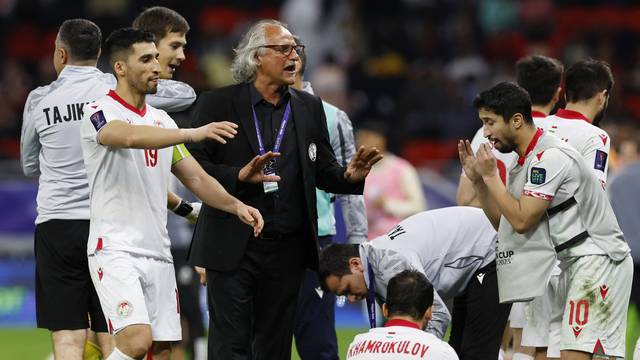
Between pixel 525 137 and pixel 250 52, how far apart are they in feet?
5.36

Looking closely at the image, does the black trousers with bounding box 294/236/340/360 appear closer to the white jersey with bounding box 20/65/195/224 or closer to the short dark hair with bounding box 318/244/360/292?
the short dark hair with bounding box 318/244/360/292

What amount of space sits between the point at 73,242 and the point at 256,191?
1.27m

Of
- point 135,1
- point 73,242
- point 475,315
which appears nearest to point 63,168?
point 73,242

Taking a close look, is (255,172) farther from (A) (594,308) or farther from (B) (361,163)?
(A) (594,308)

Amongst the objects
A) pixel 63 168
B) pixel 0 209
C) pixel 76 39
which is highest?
pixel 76 39

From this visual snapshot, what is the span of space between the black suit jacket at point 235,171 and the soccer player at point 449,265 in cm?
30

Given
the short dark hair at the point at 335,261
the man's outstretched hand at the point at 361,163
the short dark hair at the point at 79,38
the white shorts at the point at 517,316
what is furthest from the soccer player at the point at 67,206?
the white shorts at the point at 517,316

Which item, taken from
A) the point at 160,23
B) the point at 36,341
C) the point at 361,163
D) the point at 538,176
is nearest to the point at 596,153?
the point at 538,176

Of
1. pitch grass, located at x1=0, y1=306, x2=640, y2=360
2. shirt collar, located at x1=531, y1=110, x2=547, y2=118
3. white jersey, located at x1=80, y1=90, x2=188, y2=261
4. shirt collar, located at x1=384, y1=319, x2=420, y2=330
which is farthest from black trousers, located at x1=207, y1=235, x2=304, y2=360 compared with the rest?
pitch grass, located at x1=0, y1=306, x2=640, y2=360

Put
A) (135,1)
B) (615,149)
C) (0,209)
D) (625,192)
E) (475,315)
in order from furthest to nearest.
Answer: (135,1) < (0,209) < (615,149) < (625,192) < (475,315)

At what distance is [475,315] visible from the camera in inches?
314

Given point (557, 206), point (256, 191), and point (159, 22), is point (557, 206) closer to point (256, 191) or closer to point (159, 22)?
point (256, 191)

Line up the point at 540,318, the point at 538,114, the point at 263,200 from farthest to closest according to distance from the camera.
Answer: the point at 538,114 < the point at 540,318 < the point at 263,200

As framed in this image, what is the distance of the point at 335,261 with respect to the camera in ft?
24.5
